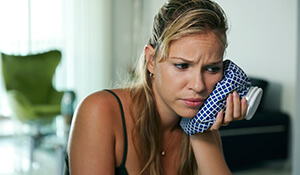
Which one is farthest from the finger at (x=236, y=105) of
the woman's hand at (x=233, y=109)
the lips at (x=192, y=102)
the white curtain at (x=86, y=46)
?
the white curtain at (x=86, y=46)

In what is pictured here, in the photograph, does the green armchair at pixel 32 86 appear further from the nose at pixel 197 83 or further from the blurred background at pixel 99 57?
the nose at pixel 197 83

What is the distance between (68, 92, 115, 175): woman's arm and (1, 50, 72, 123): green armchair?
2.98m

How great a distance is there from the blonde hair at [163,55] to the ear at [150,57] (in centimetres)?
1

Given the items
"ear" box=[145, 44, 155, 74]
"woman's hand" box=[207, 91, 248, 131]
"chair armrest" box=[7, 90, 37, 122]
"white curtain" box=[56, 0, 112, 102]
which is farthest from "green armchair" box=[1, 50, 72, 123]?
"woman's hand" box=[207, 91, 248, 131]

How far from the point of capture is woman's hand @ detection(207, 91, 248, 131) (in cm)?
109

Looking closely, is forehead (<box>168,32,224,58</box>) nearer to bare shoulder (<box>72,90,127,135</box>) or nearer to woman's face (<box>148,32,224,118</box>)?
woman's face (<box>148,32,224,118</box>)

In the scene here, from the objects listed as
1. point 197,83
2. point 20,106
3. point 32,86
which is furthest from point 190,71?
point 32,86

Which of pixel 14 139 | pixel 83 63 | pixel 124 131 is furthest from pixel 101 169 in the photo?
pixel 83 63

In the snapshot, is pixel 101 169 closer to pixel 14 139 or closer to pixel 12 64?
pixel 12 64

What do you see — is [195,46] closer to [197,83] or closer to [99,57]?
[197,83]

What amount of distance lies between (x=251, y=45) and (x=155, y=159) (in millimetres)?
921

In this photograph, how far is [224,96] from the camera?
1.08 m

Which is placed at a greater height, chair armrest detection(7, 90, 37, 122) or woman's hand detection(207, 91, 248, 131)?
woman's hand detection(207, 91, 248, 131)

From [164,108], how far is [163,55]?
0.81ft
